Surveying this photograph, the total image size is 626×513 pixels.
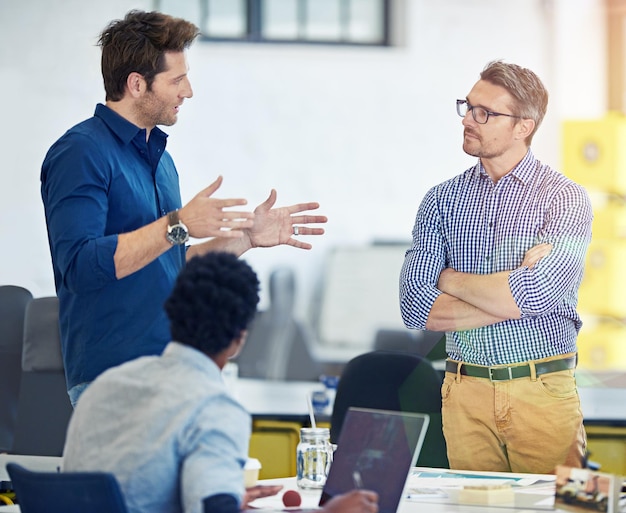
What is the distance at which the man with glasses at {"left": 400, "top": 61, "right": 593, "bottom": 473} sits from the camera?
261 centimetres

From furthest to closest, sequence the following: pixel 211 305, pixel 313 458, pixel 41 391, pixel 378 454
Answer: pixel 41 391
pixel 313 458
pixel 378 454
pixel 211 305

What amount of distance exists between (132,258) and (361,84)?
4573 millimetres

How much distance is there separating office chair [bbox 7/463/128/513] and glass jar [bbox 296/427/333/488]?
0.71 meters

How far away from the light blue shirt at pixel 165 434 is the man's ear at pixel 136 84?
0.95 metres

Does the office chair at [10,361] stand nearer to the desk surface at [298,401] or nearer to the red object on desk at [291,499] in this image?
the desk surface at [298,401]

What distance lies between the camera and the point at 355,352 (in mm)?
6543

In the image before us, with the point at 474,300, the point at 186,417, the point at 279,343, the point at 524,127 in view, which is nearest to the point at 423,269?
the point at 474,300

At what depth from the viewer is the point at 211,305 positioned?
5.55ft

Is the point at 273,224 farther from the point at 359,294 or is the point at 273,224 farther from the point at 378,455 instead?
the point at 359,294

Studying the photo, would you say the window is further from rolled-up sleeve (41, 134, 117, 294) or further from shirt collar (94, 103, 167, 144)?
rolled-up sleeve (41, 134, 117, 294)

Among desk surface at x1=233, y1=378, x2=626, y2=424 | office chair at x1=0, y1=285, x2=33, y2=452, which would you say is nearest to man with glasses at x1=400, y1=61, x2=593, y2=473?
desk surface at x1=233, y1=378, x2=626, y2=424

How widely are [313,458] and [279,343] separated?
4077 mm

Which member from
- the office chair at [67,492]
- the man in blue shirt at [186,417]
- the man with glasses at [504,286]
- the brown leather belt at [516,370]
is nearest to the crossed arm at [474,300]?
the man with glasses at [504,286]

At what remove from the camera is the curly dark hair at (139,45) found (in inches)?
95.3
